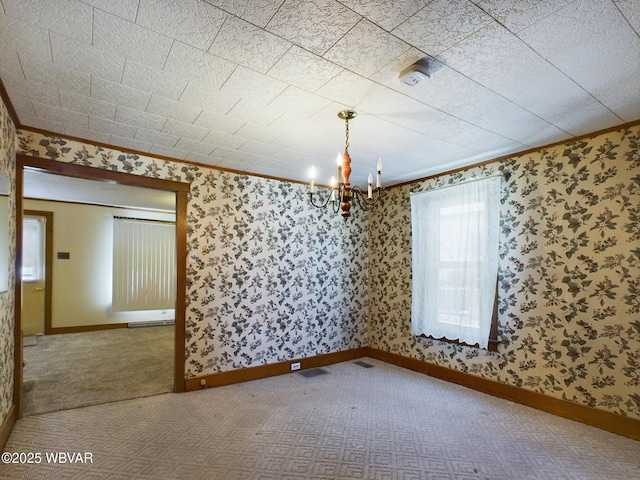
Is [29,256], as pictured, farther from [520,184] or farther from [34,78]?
[520,184]

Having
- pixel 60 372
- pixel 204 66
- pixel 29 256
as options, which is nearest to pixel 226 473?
pixel 204 66

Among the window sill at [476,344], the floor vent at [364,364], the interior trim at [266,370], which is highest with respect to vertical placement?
the window sill at [476,344]

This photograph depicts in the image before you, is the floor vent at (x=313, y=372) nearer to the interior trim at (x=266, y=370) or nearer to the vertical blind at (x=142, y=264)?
the interior trim at (x=266, y=370)

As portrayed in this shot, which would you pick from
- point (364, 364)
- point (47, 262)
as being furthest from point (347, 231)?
point (47, 262)

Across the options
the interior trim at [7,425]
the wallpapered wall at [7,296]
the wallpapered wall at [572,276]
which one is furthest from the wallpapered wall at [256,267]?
the wallpapered wall at [572,276]

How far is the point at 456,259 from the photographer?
3.71 meters

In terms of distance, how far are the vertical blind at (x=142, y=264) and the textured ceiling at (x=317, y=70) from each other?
14.6ft

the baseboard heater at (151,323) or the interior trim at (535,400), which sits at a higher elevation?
the interior trim at (535,400)

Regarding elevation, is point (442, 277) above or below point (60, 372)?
above

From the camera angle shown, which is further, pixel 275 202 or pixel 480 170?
pixel 275 202

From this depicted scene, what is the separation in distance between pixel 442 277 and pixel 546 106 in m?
2.02

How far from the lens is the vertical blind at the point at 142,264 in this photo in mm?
6797

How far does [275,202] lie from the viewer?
4133mm

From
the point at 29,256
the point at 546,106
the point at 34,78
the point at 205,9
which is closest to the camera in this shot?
the point at 205,9
